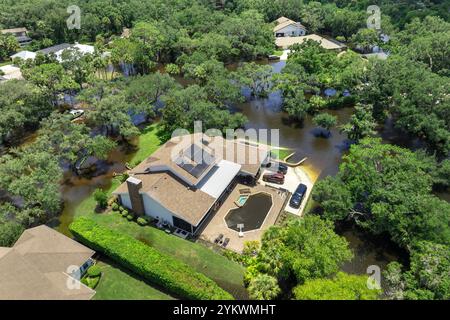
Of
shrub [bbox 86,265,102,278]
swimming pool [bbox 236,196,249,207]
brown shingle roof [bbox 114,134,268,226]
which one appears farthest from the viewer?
swimming pool [bbox 236,196,249,207]

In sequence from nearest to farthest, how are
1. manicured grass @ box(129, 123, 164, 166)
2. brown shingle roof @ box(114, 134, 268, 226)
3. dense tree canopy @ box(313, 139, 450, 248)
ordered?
dense tree canopy @ box(313, 139, 450, 248) → brown shingle roof @ box(114, 134, 268, 226) → manicured grass @ box(129, 123, 164, 166)

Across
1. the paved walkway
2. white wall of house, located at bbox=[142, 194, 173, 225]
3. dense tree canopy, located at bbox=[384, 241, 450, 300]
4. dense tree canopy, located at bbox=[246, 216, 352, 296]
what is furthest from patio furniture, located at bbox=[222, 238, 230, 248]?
dense tree canopy, located at bbox=[384, 241, 450, 300]

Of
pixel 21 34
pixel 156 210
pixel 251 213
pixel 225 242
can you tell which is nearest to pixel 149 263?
pixel 156 210

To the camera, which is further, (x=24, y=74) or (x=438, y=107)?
(x=24, y=74)

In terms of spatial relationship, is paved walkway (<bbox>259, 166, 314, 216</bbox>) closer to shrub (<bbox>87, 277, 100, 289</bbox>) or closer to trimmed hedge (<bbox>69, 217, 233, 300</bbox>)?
trimmed hedge (<bbox>69, 217, 233, 300</bbox>)

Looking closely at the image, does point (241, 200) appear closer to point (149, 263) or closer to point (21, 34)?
point (149, 263)
